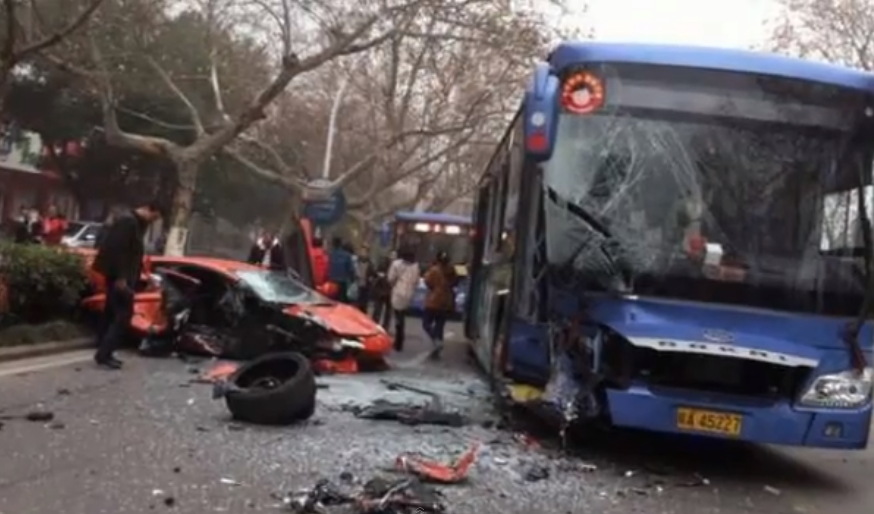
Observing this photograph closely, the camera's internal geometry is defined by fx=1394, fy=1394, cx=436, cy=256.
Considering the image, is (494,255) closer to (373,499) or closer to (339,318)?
(339,318)

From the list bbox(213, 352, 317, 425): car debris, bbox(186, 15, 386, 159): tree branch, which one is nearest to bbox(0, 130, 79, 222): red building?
bbox(186, 15, 386, 159): tree branch

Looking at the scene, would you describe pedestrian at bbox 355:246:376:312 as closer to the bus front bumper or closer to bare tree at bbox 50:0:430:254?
bare tree at bbox 50:0:430:254

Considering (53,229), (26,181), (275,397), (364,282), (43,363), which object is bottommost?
(43,363)

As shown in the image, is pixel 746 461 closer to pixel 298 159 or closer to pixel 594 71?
pixel 594 71

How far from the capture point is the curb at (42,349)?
552 inches

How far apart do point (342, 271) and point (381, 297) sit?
1.37 m

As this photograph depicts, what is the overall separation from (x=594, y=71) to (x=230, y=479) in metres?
4.17

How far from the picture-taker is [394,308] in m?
20.1

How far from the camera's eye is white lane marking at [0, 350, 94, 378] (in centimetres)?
1319

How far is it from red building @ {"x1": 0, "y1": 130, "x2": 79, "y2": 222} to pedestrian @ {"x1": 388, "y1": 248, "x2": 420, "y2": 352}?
24.6m

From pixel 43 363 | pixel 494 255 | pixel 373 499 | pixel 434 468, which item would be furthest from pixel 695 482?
pixel 43 363

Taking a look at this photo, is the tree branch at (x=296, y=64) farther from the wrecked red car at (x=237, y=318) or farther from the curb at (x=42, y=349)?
the curb at (x=42, y=349)

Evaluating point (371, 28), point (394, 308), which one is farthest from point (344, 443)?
point (371, 28)

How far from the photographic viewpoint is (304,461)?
29.4ft
